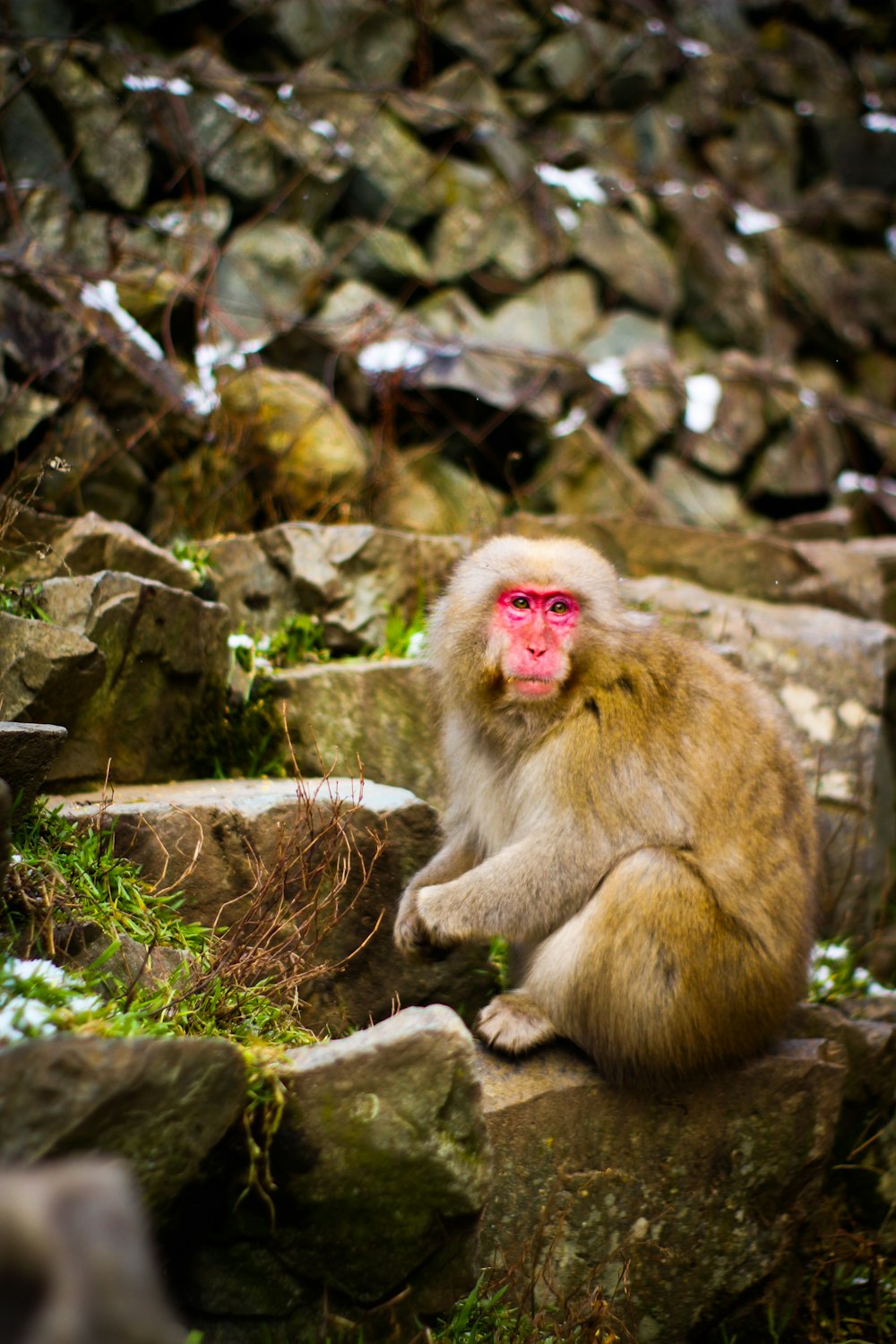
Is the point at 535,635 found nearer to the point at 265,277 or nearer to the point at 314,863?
the point at 314,863

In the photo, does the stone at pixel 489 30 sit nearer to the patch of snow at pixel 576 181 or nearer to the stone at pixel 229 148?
the patch of snow at pixel 576 181

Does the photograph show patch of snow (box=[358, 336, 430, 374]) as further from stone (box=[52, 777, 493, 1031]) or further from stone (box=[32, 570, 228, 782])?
stone (box=[52, 777, 493, 1031])

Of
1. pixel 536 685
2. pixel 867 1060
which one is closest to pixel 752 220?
pixel 867 1060

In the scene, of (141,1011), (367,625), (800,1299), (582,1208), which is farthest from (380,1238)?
(367,625)

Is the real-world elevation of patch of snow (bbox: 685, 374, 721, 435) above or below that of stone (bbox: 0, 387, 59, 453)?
below

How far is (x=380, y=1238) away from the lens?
2354 mm

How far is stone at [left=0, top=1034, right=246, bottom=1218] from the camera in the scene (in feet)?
5.79

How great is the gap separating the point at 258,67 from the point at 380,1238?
7263 mm

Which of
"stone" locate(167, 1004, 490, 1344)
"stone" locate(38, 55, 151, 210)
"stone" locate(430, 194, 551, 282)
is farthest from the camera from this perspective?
"stone" locate(430, 194, 551, 282)

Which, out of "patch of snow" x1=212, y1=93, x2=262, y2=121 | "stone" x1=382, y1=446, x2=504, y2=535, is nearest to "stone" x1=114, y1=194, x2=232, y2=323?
"patch of snow" x1=212, y1=93, x2=262, y2=121

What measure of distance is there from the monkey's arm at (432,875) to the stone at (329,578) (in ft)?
5.87

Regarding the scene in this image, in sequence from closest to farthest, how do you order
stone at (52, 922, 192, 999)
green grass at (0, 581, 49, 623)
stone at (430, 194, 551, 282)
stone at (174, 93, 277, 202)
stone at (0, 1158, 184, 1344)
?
stone at (0, 1158, 184, 1344)
stone at (52, 922, 192, 999)
green grass at (0, 581, 49, 623)
stone at (174, 93, 277, 202)
stone at (430, 194, 551, 282)

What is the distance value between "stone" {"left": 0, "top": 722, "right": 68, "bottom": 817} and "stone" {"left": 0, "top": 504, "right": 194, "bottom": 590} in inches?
61.3

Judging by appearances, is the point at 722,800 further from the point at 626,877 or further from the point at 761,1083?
the point at 761,1083
